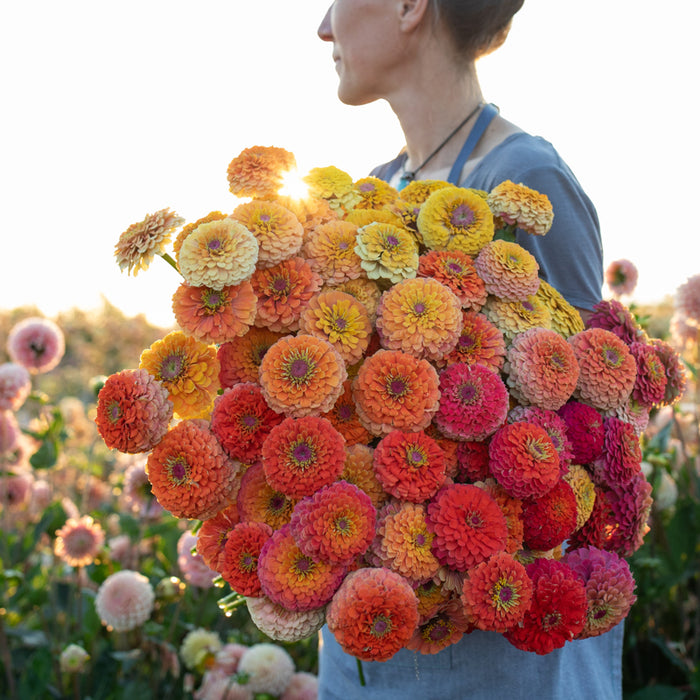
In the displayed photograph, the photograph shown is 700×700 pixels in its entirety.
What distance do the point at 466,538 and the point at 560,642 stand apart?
0.71 feet

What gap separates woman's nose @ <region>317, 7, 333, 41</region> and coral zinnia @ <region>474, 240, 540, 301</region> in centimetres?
80

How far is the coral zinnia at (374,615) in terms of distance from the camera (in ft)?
2.60

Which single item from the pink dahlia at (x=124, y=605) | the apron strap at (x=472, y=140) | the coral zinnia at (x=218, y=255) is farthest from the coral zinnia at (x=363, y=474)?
the pink dahlia at (x=124, y=605)

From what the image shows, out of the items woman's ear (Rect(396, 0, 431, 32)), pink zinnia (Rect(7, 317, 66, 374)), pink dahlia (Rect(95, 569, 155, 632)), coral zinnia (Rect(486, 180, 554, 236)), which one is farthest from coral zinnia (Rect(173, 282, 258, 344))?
pink zinnia (Rect(7, 317, 66, 374))

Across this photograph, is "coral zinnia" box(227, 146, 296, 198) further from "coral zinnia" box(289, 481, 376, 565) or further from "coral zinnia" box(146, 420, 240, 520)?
"coral zinnia" box(289, 481, 376, 565)

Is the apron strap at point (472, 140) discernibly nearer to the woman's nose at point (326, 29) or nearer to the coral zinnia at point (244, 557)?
the woman's nose at point (326, 29)

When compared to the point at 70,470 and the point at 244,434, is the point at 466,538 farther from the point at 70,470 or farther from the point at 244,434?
the point at 70,470

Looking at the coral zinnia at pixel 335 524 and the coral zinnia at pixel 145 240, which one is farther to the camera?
the coral zinnia at pixel 145 240

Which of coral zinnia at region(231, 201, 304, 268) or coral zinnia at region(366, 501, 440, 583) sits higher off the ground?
coral zinnia at region(231, 201, 304, 268)

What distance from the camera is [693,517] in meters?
2.31

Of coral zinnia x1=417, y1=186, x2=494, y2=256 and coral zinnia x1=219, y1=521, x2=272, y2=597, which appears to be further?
coral zinnia x1=417, y1=186, x2=494, y2=256

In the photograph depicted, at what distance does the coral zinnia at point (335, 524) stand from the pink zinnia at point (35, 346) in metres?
1.82

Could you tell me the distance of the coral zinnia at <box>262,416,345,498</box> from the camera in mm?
850

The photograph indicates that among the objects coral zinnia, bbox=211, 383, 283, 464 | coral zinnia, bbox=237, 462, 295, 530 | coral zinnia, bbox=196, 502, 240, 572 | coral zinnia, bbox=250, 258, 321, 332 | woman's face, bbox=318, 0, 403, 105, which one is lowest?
coral zinnia, bbox=196, 502, 240, 572
